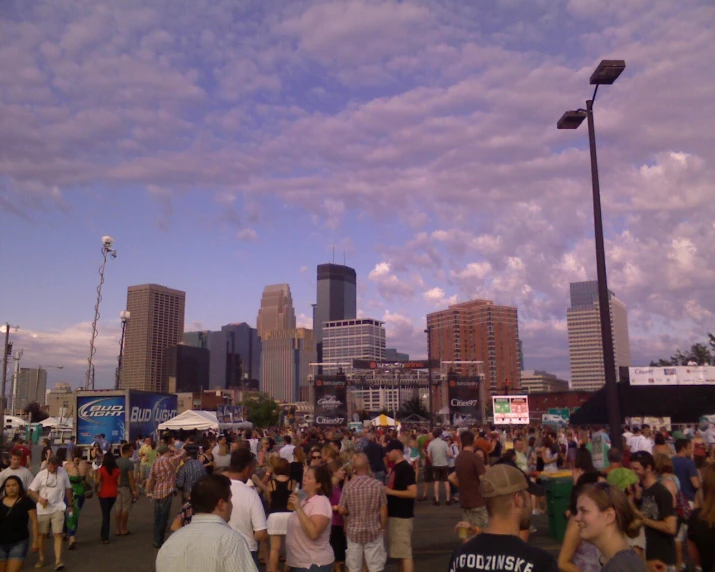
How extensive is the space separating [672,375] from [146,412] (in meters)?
26.9

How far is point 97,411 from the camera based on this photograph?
26.8 meters

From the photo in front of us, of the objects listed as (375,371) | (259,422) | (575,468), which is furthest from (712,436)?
(259,422)

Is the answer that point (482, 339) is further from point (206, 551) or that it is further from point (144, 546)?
point (206, 551)

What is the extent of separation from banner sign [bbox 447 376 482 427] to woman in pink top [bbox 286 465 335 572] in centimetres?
5120

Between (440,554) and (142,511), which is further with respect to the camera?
(142,511)

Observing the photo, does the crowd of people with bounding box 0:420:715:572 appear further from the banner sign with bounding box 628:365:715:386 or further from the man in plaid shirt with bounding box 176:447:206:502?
the banner sign with bounding box 628:365:715:386

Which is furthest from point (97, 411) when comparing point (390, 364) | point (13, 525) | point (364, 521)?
point (390, 364)

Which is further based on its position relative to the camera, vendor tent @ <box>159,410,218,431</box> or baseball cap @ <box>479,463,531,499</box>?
vendor tent @ <box>159,410,218,431</box>

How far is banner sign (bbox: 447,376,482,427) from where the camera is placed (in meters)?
56.9

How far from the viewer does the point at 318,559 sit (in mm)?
6004

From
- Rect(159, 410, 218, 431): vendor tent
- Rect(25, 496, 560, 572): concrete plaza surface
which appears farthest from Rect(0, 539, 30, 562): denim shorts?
Rect(159, 410, 218, 431): vendor tent

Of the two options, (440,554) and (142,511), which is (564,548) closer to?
(440,554)

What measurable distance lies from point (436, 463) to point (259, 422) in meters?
89.5

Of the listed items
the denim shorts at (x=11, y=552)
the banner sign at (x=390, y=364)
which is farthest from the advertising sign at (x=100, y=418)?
the banner sign at (x=390, y=364)
